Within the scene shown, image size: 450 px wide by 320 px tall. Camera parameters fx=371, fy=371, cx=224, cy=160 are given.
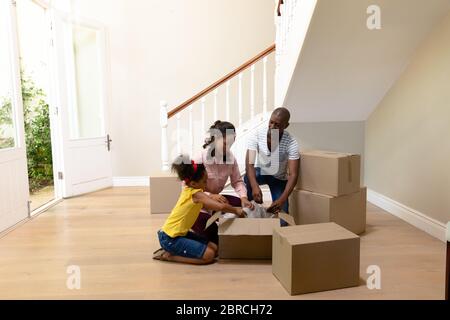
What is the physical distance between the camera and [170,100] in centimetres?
492

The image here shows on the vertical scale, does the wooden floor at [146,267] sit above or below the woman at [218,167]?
below

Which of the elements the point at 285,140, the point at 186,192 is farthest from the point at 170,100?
the point at 186,192

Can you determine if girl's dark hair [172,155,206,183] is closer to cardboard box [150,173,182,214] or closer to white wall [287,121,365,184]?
cardboard box [150,173,182,214]

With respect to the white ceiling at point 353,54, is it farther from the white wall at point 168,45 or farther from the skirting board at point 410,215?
the white wall at point 168,45

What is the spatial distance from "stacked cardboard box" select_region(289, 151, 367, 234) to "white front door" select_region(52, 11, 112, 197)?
2731mm

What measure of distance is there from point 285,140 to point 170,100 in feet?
8.40

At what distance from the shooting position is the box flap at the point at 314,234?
1.86 metres

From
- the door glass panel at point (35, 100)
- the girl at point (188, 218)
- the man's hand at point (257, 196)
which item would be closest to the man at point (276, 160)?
the man's hand at point (257, 196)

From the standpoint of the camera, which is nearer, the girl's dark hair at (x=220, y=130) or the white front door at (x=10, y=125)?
the girl's dark hair at (x=220, y=130)

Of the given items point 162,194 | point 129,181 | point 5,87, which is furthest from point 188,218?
point 129,181

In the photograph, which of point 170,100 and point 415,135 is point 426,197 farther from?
point 170,100

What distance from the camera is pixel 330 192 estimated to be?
2.59 meters

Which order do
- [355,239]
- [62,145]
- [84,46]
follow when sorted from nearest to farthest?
1. [355,239]
2. [62,145]
3. [84,46]

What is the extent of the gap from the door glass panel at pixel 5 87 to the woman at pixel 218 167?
5.87 feet
